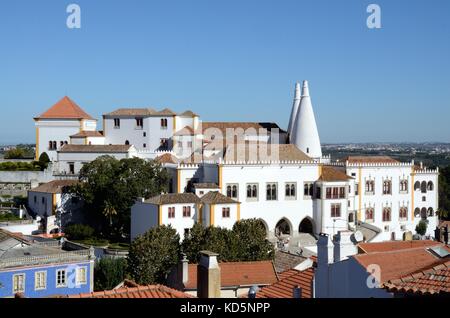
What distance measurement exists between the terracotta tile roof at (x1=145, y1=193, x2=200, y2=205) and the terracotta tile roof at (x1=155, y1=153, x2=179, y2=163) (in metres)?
7.06

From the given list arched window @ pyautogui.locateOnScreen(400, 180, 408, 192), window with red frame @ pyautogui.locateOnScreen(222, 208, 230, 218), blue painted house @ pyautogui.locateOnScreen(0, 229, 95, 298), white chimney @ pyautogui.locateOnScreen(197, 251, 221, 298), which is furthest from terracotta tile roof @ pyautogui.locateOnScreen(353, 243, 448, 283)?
arched window @ pyautogui.locateOnScreen(400, 180, 408, 192)

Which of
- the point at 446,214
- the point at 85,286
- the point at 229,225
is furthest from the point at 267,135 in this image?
the point at 85,286

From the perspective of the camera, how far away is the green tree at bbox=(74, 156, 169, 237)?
4403 centimetres

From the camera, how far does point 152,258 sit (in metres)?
30.9

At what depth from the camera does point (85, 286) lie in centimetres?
2594

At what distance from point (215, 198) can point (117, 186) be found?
6.43 m

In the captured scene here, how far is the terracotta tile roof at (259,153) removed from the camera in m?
45.2

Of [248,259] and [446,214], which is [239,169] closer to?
[248,259]

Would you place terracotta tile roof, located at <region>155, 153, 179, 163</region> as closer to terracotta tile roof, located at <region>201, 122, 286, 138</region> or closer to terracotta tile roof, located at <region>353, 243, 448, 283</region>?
terracotta tile roof, located at <region>201, 122, 286, 138</region>

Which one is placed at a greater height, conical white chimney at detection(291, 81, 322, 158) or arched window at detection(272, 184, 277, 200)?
conical white chimney at detection(291, 81, 322, 158)

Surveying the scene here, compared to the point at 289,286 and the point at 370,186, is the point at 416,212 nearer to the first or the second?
the point at 370,186

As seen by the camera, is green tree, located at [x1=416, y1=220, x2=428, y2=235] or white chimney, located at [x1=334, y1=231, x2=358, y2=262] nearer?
white chimney, located at [x1=334, y1=231, x2=358, y2=262]

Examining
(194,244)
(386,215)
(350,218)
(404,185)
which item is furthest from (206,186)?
(404,185)

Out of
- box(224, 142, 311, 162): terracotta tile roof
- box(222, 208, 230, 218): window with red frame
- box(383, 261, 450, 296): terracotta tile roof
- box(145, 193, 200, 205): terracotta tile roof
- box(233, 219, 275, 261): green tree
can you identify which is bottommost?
box(233, 219, 275, 261): green tree
